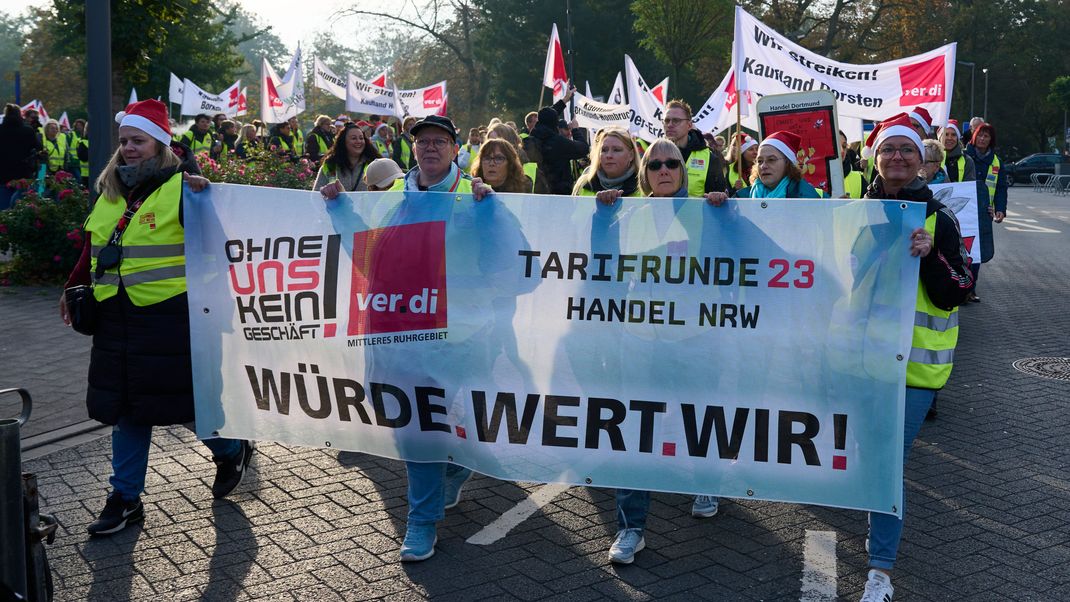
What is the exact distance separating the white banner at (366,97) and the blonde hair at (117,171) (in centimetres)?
1629

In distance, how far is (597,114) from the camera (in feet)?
51.4

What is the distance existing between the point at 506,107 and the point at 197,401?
158ft

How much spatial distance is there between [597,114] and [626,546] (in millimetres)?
11490

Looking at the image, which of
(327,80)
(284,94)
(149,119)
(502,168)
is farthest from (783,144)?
(327,80)

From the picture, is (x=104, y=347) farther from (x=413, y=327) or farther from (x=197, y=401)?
(x=413, y=327)

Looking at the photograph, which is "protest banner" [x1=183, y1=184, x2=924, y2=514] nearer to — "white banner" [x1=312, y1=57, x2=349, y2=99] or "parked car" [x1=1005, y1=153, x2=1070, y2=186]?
"white banner" [x1=312, y1=57, x2=349, y2=99]

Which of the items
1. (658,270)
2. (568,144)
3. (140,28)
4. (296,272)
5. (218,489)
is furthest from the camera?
(140,28)

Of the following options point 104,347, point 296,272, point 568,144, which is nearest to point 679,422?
point 296,272

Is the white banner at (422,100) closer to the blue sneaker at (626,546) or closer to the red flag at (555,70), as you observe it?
the red flag at (555,70)

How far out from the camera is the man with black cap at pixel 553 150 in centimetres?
1005

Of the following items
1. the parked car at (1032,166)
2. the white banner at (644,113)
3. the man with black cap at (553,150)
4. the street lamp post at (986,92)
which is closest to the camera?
the man with black cap at (553,150)

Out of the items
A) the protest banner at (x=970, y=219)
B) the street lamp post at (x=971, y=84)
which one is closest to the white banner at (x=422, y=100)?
the protest banner at (x=970, y=219)

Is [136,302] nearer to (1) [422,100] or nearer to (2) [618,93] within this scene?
(2) [618,93]

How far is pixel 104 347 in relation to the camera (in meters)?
5.20
